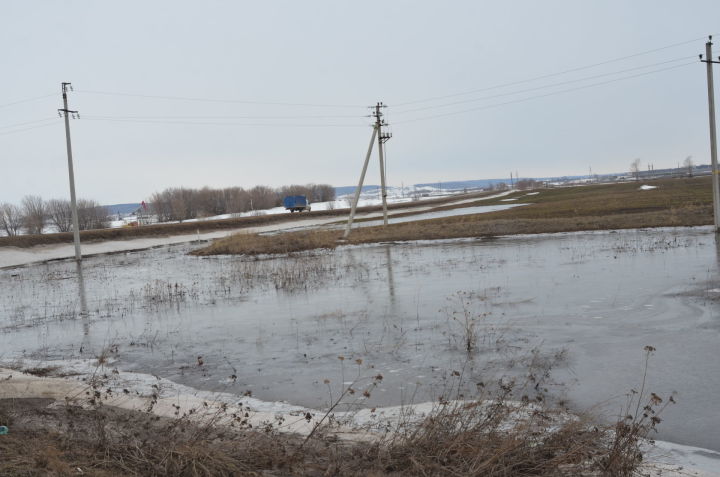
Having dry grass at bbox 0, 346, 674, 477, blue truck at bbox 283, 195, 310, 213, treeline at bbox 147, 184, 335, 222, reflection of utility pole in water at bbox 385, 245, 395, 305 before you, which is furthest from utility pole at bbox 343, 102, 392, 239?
treeline at bbox 147, 184, 335, 222

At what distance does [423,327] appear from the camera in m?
11.7

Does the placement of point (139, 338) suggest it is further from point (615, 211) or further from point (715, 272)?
point (615, 211)

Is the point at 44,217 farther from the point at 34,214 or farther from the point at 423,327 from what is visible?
the point at 423,327

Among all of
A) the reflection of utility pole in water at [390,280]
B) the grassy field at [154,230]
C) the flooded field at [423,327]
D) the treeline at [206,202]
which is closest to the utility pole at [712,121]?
the flooded field at [423,327]

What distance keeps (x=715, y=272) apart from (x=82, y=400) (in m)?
14.8

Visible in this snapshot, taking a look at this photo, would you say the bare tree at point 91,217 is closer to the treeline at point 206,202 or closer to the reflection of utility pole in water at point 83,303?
the treeline at point 206,202

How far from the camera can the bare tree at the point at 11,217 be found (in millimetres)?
90312

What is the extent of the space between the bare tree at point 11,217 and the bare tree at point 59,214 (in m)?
5.15

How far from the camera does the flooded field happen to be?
26.6 ft

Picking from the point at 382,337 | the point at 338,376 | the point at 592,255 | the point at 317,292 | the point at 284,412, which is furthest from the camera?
the point at 592,255

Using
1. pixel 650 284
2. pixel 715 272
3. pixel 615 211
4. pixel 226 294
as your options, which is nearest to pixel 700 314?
pixel 650 284

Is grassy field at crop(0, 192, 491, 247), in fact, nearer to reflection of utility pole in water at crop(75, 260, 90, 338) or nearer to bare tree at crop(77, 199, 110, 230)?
reflection of utility pole in water at crop(75, 260, 90, 338)

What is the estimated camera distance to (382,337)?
36.3 ft

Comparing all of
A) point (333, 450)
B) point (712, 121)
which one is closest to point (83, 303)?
point (333, 450)
